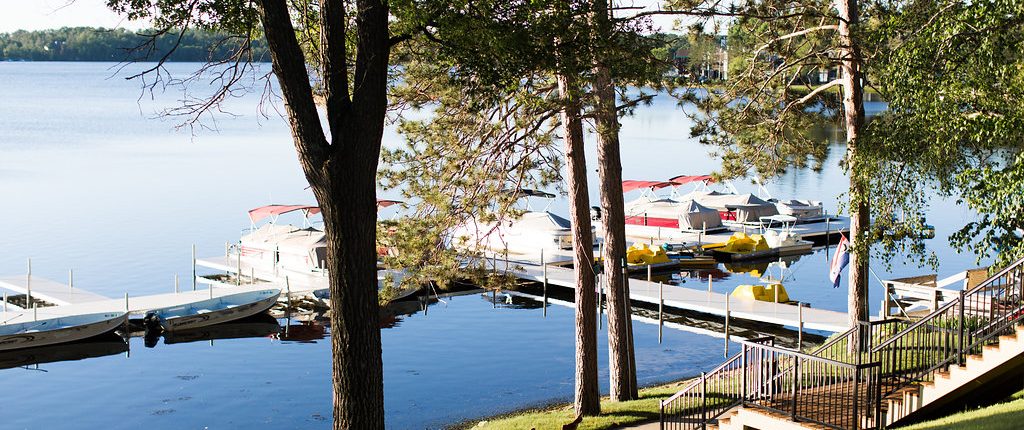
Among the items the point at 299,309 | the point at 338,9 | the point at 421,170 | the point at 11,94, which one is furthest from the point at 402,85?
the point at 11,94

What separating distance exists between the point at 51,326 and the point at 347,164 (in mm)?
22822

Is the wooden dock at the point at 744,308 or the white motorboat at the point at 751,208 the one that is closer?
the wooden dock at the point at 744,308

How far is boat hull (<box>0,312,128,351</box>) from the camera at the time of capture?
97.8 ft

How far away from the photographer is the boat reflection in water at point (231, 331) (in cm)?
A: 3291

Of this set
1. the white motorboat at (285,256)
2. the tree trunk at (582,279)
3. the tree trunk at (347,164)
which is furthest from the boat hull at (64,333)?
the tree trunk at (347,164)

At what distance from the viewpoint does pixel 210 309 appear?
1344 inches

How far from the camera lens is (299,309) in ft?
122

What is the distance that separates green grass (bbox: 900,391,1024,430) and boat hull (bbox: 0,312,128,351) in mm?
24181

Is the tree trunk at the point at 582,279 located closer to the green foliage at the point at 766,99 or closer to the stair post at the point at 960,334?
the green foliage at the point at 766,99

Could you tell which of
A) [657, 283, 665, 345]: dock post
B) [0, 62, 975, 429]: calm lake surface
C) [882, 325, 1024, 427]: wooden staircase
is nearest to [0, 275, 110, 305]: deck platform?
[0, 62, 975, 429]: calm lake surface

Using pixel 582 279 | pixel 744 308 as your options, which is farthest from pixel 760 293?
pixel 582 279

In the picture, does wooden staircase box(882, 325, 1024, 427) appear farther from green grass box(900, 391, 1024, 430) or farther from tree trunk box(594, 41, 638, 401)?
tree trunk box(594, 41, 638, 401)

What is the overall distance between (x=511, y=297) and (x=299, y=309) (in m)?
7.92

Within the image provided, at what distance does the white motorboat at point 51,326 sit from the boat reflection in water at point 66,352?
0.23 metres
